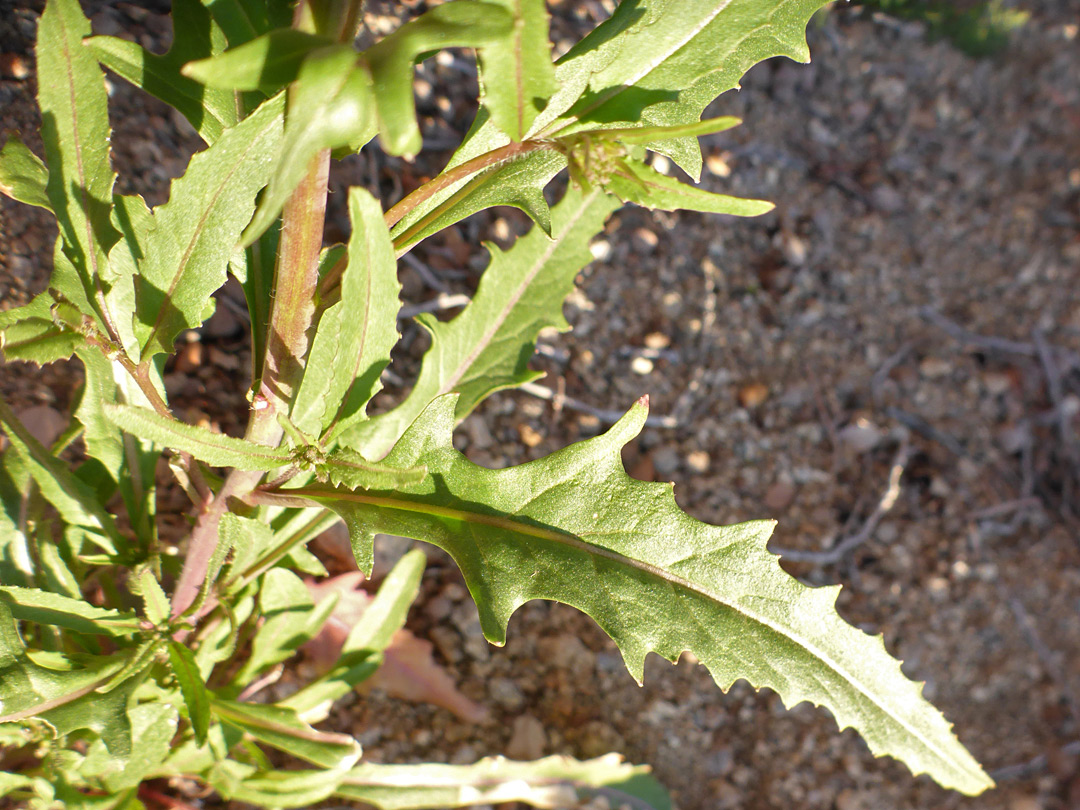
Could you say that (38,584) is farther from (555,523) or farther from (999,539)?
(999,539)

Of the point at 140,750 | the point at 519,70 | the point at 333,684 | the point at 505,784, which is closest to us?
the point at 519,70

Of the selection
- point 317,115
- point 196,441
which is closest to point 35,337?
point 196,441

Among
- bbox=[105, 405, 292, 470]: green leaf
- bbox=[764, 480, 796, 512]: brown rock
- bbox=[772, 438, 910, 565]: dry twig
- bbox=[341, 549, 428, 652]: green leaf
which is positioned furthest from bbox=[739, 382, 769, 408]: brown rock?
bbox=[105, 405, 292, 470]: green leaf

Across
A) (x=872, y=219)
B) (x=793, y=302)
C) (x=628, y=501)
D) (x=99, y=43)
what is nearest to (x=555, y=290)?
(x=628, y=501)

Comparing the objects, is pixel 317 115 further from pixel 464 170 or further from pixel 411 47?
pixel 464 170

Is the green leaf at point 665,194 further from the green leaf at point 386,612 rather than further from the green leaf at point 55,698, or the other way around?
the green leaf at point 386,612

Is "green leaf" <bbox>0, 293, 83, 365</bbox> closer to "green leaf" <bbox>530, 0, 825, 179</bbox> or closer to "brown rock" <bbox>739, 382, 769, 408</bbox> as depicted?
"green leaf" <bbox>530, 0, 825, 179</bbox>
